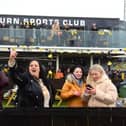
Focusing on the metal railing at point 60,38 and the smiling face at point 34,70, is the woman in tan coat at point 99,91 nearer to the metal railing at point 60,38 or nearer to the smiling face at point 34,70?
the smiling face at point 34,70

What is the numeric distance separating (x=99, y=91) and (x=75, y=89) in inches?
22.6

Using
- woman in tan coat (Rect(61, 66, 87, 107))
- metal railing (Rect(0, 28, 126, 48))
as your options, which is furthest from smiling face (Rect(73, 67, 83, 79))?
metal railing (Rect(0, 28, 126, 48))

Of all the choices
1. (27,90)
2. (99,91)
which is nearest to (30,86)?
(27,90)

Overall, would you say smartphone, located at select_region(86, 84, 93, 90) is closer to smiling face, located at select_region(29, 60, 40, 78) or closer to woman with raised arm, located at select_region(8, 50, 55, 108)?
woman with raised arm, located at select_region(8, 50, 55, 108)

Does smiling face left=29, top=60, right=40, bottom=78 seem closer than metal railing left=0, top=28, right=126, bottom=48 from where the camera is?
Yes

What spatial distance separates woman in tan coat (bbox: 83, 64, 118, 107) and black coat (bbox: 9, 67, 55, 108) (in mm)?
652

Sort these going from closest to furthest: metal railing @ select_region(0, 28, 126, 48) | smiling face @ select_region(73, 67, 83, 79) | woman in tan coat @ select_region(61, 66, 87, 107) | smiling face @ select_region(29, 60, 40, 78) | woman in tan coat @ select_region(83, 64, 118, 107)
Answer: woman in tan coat @ select_region(83, 64, 118, 107) < smiling face @ select_region(29, 60, 40, 78) < woman in tan coat @ select_region(61, 66, 87, 107) < smiling face @ select_region(73, 67, 83, 79) < metal railing @ select_region(0, 28, 126, 48)

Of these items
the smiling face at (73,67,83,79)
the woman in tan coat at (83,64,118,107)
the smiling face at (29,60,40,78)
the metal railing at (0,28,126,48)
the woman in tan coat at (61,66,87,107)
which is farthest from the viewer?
the metal railing at (0,28,126,48)

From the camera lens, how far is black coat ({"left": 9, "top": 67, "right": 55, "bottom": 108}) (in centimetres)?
671

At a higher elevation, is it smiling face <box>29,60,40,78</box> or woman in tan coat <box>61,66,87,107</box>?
smiling face <box>29,60,40,78</box>

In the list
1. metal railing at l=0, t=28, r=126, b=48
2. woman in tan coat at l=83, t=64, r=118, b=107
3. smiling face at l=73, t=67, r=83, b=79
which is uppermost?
metal railing at l=0, t=28, r=126, b=48

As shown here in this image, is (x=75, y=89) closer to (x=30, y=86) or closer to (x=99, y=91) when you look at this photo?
(x=99, y=91)

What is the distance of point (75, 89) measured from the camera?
725cm

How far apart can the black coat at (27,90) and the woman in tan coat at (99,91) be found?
0.65m
